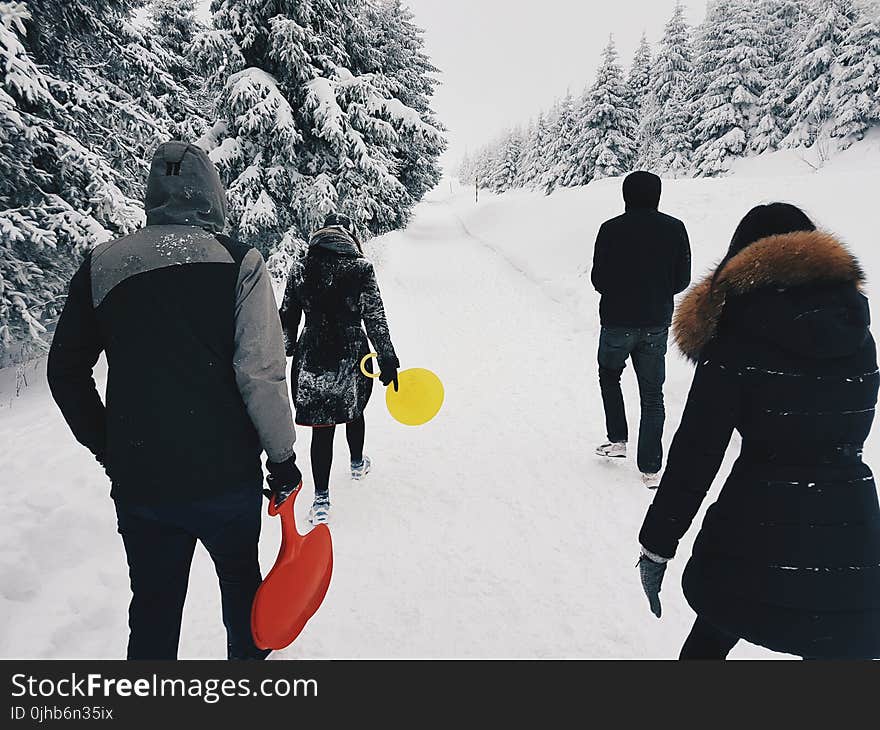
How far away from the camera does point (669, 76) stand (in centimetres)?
2959

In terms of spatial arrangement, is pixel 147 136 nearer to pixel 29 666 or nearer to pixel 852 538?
pixel 29 666

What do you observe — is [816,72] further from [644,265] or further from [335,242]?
[335,242]

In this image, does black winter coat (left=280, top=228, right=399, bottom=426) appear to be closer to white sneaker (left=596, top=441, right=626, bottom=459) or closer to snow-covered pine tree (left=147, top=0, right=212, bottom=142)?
white sneaker (left=596, top=441, right=626, bottom=459)

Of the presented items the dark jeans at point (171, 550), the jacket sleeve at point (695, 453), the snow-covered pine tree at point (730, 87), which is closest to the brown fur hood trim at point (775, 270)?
the jacket sleeve at point (695, 453)

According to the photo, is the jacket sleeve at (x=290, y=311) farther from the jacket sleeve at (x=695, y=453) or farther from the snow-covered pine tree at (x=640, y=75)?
the snow-covered pine tree at (x=640, y=75)

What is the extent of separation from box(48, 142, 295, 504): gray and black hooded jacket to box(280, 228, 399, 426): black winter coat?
1603mm

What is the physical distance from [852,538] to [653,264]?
2.74m

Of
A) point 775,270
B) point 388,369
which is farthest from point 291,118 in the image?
point 775,270

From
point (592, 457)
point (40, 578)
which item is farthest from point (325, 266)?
point (592, 457)

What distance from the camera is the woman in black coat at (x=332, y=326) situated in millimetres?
3586

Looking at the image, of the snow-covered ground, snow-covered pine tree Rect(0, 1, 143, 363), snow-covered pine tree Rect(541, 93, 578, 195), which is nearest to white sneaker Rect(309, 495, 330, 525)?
the snow-covered ground

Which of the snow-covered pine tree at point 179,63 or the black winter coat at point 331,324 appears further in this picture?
the snow-covered pine tree at point 179,63

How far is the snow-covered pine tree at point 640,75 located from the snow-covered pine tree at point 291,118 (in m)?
24.6

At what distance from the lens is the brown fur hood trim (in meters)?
1.56
